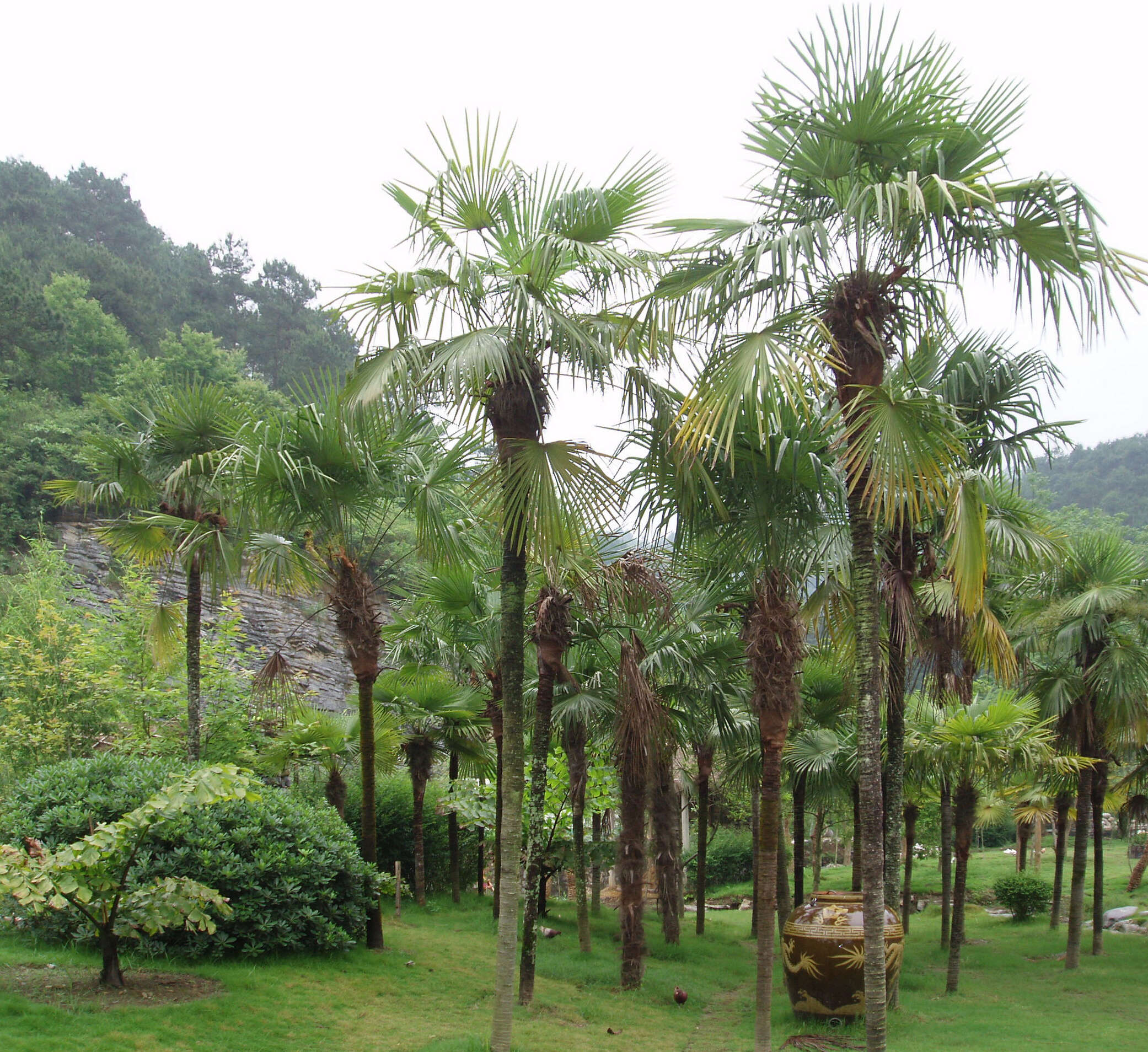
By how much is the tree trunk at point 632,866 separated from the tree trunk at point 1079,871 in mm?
8466

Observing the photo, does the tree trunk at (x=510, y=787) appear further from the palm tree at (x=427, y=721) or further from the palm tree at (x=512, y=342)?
the palm tree at (x=427, y=721)

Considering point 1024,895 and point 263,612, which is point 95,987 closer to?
point 1024,895

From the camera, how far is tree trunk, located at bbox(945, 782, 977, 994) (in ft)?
45.0

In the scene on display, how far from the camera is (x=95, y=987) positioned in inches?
336

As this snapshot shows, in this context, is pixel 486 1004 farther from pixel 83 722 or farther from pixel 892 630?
pixel 83 722

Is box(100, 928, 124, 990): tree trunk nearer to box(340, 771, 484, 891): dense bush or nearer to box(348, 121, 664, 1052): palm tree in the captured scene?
box(348, 121, 664, 1052): palm tree

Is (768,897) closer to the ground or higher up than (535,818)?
closer to the ground

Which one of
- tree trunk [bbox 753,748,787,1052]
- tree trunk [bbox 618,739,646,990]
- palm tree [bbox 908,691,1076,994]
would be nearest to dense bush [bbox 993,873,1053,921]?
palm tree [bbox 908,691,1076,994]

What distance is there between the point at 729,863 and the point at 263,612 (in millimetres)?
20779

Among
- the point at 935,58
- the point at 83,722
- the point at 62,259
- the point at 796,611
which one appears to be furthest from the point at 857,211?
the point at 62,259

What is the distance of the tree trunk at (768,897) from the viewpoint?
849 centimetres

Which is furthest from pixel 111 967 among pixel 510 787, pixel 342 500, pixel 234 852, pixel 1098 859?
pixel 1098 859

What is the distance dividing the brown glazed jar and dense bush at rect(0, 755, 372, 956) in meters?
5.67

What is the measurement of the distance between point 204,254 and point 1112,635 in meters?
66.7
